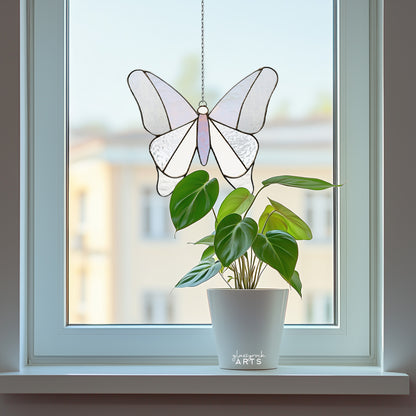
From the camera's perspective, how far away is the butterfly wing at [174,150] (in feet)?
4.74

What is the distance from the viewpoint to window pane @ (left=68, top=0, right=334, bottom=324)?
1452 mm

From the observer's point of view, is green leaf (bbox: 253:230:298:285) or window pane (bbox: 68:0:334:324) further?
window pane (bbox: 68:0:334:324)

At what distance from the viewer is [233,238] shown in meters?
1.20

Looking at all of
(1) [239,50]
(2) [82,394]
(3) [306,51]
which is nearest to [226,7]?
(1) [239,50]

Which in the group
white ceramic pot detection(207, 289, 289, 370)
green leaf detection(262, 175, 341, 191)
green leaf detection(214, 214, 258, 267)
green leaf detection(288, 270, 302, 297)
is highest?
green leaf detection(262, 175, 341, 191)

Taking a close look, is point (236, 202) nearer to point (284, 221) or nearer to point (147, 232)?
point (284, 221)

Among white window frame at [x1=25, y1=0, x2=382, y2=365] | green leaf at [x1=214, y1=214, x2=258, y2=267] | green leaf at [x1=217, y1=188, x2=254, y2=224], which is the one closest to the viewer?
green leaf at [x1=214, y1=214, x2=258, y2=267]

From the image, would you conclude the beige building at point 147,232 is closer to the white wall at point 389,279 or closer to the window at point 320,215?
the window at point 320,215

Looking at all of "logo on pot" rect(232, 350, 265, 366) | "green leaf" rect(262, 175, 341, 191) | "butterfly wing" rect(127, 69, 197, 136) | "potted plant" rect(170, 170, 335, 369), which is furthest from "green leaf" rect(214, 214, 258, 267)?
"butterfly wing" rect(127, 69, 197, 136)

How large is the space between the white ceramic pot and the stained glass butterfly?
0.93ft

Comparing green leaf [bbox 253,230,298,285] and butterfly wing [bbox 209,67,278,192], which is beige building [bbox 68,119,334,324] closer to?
butterfly wing [bbox 209,67,278,192]

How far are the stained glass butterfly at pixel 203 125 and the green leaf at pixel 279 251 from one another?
24cm

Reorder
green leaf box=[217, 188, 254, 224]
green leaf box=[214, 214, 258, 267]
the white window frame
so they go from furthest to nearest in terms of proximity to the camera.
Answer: the white window frame < green leaf box=[217, 188, 254, 224] < green leaf box=[214, 214, 258, 267]

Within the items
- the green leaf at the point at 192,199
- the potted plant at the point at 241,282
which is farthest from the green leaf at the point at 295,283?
the green leaf at the point at 192,199
